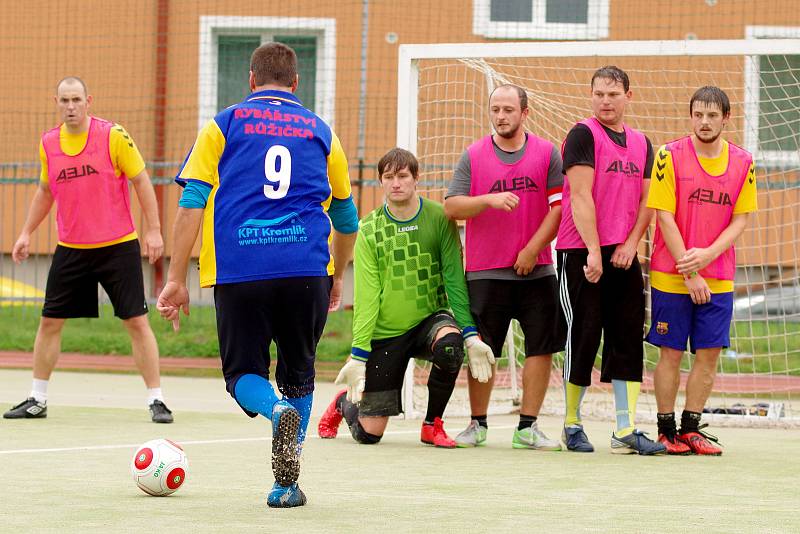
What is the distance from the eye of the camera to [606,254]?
7152 millimetres

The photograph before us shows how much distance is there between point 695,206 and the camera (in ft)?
23.5

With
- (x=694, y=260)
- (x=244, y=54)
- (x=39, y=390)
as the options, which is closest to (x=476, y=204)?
(x=694, y=260)

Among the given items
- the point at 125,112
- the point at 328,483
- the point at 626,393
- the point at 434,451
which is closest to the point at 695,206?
the point at 626,393

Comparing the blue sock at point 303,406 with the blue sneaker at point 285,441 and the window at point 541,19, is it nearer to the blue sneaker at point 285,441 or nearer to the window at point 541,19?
the blue sneaker at point 285,441

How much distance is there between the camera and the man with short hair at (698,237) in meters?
7.10

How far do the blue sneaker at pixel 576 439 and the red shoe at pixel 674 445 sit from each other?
15.7 inches

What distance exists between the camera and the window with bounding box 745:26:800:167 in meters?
9.65

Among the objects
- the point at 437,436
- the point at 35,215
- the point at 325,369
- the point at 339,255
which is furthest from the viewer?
the point at 325,369

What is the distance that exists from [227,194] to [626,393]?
3158 millimetres

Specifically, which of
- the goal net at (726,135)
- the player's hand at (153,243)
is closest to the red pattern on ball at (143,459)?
the player's hand at (153,243)

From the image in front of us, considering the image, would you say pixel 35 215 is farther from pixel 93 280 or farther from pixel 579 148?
pixel 579 148

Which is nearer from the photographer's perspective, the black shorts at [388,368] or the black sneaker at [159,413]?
the black shorts at [388,368]

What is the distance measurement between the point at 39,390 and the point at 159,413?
2.66 feet

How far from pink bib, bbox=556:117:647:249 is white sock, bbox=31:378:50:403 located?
3.57 m
